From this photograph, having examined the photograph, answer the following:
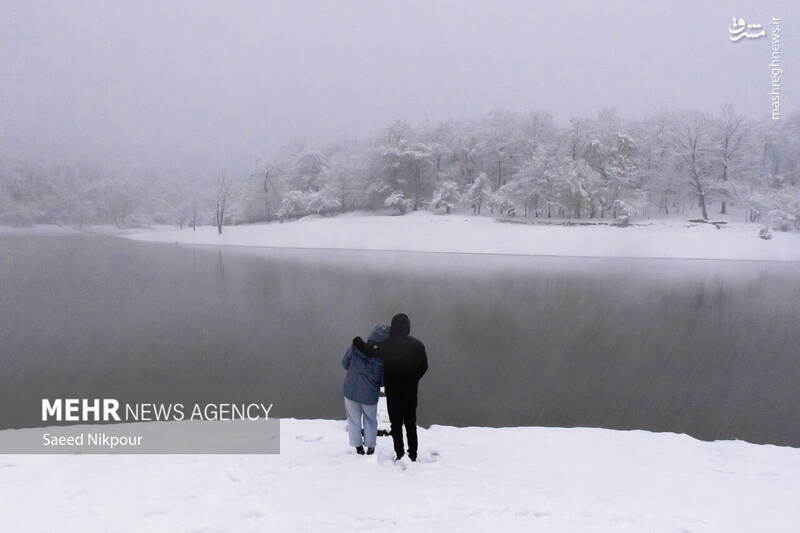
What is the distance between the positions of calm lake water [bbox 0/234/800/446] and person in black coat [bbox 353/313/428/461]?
298cm

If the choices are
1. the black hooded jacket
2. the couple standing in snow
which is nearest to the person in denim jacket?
the couple standing in snow

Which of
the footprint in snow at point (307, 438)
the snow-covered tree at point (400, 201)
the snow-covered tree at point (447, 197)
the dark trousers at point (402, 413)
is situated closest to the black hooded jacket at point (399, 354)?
the dark trousers at point (402, 413)

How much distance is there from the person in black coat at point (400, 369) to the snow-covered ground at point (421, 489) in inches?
16.8

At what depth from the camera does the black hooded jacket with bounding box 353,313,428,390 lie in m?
5.98

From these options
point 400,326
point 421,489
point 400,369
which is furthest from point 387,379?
point 421,489

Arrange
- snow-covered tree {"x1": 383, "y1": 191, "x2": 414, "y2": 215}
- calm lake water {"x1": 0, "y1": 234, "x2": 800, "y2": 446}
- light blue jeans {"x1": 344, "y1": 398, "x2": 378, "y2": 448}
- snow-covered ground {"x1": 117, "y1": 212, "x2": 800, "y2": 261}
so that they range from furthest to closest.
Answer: snow-covered tree {"x1": 383, "y1": 191, "x2": 414, "y2": 215}, snow-covered ground {"x1": 117, "y1": 212, "x2": 800, "y2": 261}, calm lake water {"x1": 0, "y1": 234, "x2": 800, "y2": 446}, light blue jeans {"x1": 344, "y1": 398, "x2": 378, "y2": 448}

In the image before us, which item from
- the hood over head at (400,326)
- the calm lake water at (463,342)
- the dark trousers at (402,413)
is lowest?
the calm lake water at (463,342)

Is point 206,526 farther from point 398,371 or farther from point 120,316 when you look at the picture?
point 120,316

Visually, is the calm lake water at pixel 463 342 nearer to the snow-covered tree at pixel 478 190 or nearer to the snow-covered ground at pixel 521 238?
the snow-covered ground at pixel 521 238

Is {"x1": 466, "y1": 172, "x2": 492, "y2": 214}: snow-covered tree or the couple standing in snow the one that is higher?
{"x1": 466, "y1": 172, "x2": 492, "y2": 214}: snow-covered tree

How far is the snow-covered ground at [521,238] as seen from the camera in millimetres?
46906

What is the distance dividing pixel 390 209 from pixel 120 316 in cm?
5630

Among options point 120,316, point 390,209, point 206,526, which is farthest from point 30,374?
point 390,209

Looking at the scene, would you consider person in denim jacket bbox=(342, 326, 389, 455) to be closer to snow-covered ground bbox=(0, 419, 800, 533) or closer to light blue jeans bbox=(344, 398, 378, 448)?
light blue jeans bbox=(344, 398, 378, 448)
